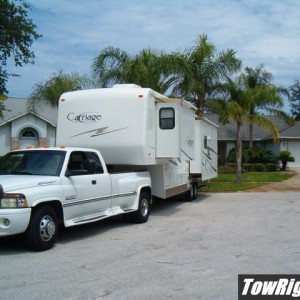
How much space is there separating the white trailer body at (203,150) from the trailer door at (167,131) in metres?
3.95

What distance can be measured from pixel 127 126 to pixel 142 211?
216cm

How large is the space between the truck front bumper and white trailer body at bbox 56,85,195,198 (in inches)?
155

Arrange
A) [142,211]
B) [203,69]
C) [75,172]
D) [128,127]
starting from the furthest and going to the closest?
[203,69], [142,211], [128,127], [75,172]

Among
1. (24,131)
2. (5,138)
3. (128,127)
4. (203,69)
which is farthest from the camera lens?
(24,131)

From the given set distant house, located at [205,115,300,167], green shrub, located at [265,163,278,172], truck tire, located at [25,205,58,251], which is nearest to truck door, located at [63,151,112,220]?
truck tire, located at [25,205,58,251]

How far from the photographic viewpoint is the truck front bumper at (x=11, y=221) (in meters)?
7.58

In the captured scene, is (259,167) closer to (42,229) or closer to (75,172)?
(75,172)

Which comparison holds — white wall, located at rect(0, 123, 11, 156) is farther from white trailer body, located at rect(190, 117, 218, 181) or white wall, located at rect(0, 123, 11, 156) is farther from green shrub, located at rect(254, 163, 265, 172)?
white trailer body, located at rect(190, 117, 218, 181)

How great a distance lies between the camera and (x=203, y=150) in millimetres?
16438

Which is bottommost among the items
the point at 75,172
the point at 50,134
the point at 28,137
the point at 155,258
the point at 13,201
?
the point at 155,258

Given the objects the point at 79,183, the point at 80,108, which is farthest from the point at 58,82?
the point at 79,183

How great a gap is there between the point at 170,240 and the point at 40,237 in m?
2.56

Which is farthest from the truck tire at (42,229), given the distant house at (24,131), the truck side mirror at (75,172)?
the distant house at (24,131)

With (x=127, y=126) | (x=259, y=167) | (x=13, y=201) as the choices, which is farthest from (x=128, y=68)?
(x=259, y=167)
